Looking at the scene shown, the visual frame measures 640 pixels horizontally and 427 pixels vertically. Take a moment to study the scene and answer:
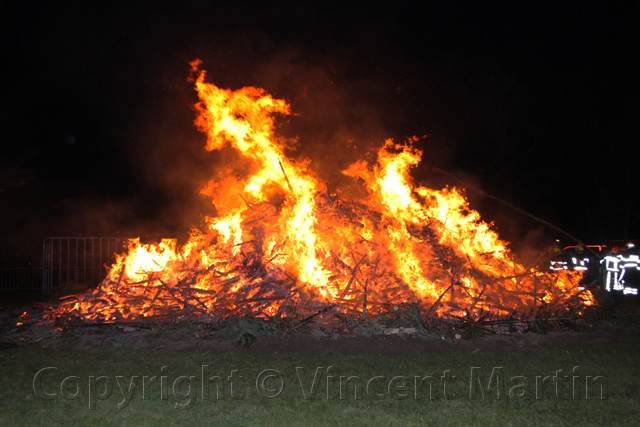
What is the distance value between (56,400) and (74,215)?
1698cm

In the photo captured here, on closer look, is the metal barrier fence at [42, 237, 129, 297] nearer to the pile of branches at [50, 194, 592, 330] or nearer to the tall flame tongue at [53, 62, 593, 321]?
the tall flame tongue at [53, 62, 593, 321]

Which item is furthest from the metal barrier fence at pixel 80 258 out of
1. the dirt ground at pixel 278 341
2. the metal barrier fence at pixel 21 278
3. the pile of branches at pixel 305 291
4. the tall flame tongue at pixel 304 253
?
the dirt ground at pixel 278 341

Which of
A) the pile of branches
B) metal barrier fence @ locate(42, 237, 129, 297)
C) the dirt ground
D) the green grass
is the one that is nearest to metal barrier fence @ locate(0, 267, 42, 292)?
metal barrier fence @ locate(42, 237, 129, 297)

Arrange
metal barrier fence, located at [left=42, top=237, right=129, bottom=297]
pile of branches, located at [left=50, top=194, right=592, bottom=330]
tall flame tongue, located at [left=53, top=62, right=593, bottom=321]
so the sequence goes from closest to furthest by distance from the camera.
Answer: pile of branches, located at [left=50, top=194, right=592, bottom=330]
tall flame tongue, located at [left=53, top=62, right=593, bottom=321]
metal barrier fence, located at [left=42, top=237, right=129, bottom=297]

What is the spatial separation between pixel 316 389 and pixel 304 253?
4.41m

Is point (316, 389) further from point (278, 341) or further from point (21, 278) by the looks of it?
point (21, 278)

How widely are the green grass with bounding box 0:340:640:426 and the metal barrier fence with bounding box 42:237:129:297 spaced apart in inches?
305

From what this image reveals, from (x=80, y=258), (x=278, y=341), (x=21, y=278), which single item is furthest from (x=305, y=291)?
(x=21, y=278)

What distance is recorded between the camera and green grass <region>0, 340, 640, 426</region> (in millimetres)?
4574

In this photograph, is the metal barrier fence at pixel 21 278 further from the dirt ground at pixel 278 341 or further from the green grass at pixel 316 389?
the green grass at pixel 316 389

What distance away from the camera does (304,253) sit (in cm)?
961

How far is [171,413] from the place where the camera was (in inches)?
183

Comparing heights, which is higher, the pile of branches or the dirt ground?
the pile of branches

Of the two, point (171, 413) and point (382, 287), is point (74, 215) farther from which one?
point (171, 413)
